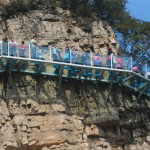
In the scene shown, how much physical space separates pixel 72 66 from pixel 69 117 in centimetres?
287

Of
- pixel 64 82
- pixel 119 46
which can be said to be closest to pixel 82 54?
pixel 64 82

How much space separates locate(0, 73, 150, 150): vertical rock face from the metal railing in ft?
5.72

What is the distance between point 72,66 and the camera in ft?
116

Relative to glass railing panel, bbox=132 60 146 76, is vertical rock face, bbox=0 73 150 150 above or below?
below

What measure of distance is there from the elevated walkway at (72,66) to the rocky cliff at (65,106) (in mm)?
536

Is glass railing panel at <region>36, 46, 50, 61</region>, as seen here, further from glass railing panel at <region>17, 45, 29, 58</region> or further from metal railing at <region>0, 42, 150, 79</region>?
glass railing panel at <region>17, 45, 29, 58</region>

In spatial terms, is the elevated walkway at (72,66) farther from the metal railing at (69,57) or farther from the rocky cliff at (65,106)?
the rocky cliff at (65,106)

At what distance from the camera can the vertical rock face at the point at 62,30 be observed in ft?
127

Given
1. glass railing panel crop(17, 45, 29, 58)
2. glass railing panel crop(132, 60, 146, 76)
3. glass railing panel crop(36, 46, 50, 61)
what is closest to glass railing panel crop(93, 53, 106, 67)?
glass railing panel crop(132, 60, 146, 76)

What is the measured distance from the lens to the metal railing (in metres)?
33.9

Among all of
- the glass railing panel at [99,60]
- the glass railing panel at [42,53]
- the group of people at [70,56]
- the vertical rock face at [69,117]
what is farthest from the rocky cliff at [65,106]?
the glass railing panel at [99,60]

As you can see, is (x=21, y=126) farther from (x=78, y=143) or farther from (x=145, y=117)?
(x=145, y=117)

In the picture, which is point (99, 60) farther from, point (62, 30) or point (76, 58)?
point (62, 30)

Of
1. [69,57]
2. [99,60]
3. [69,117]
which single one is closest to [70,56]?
[69,57]
